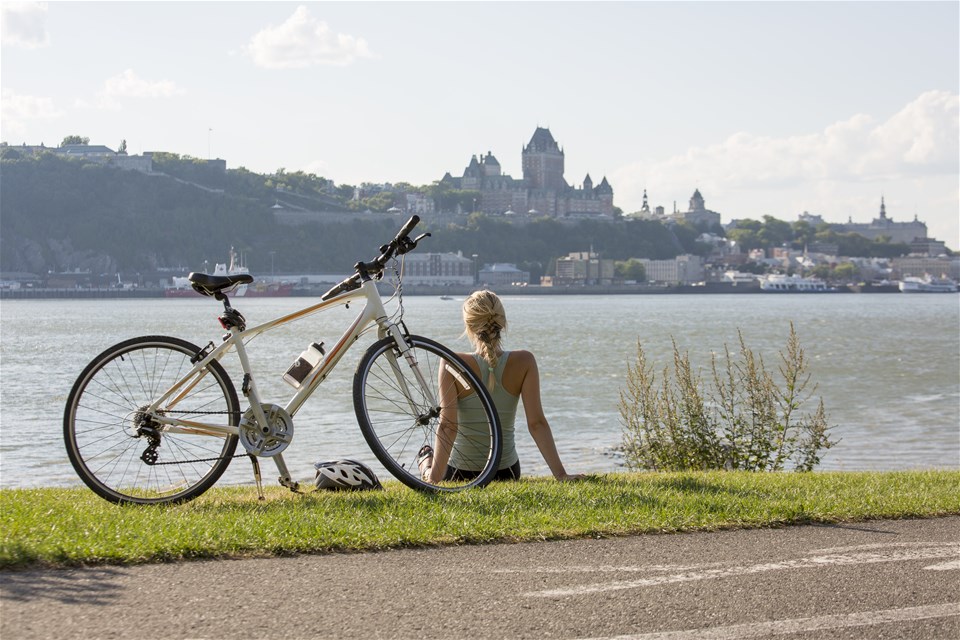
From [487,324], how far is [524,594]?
2216 mm

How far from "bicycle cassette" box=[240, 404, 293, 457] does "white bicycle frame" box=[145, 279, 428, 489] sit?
22 mm

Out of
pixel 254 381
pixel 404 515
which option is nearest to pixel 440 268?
pixel 254 381

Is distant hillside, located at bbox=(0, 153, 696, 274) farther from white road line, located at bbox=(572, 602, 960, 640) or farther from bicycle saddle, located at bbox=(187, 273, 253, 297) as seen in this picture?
white road line, located at bbox=(572, 602, 960, 640)

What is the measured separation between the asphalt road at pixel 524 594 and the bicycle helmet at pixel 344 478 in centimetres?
149

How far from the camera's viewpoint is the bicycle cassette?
542cm

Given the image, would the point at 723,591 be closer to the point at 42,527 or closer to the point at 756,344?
the point at 42,527

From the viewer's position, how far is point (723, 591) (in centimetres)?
403

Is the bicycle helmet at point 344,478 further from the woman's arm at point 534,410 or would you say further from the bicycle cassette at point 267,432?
the woman's arm at point 534,410

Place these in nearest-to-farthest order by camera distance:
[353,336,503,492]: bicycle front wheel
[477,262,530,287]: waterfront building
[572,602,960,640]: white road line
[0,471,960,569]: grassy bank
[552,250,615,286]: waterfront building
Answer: [572,602,960,640]: white road line
[0,471,960,569]: grassy bank
[353,336,503,492]: bicycle front wheel
[477,262,530,287]: waterfront building
[552,250,615,286]: waterfront building

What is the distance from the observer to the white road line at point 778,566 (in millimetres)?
4020

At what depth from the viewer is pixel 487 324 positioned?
19.7 feet

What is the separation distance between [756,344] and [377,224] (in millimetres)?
131475

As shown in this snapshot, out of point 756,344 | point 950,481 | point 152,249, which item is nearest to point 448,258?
point 152,249

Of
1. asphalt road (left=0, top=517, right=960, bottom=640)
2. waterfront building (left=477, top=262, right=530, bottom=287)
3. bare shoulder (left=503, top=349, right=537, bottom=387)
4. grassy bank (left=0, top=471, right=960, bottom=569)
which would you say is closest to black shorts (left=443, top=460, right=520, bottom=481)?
grassy bank (left=0, top=471, right=960, bottom=569)
